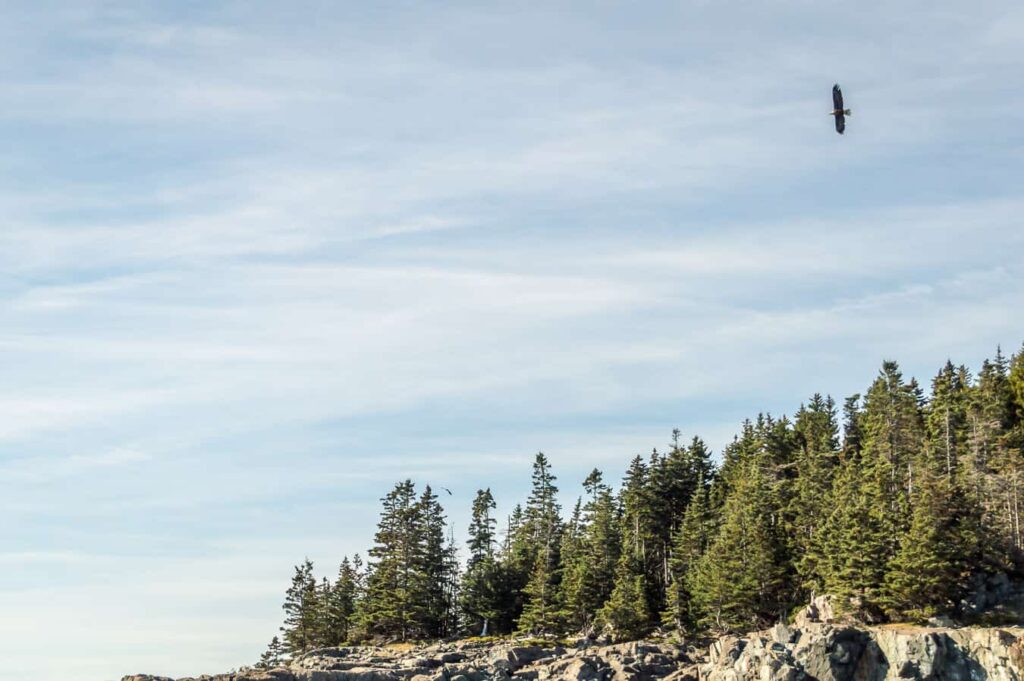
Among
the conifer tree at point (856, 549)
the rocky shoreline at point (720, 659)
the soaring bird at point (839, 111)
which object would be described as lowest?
the rocky shoreline at point (720, 659)

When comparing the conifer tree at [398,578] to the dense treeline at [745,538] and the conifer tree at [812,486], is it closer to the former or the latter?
the dense treeline at [745,538]

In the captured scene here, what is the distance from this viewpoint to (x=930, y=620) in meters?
93.9

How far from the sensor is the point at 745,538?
111750mm

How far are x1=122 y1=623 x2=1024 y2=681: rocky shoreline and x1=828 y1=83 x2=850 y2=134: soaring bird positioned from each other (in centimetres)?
4315

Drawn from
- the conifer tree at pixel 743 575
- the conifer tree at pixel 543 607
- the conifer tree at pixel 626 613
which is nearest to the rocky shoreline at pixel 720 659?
the conifer tree at pixel 626 613

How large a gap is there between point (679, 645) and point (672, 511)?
82.5 ft

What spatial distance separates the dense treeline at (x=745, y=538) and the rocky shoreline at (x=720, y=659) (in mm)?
5620

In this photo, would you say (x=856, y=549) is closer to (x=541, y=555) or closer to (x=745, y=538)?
(x=745, y=538)

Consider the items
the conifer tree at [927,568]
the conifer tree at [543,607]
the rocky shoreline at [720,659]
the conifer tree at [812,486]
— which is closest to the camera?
the rocky shoreline at [720,659]

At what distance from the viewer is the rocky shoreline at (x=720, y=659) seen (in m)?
85.9

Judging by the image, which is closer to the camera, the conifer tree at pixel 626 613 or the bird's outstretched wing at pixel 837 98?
the bird's outstretched wing at pixel 837 98

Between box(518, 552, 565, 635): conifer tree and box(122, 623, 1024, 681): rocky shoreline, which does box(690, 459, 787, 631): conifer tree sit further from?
box(518, 552, 565, 635): conifer tree

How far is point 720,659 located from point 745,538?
1750 centimetres

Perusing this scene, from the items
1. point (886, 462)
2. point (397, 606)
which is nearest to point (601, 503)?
point (397, 606)
